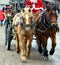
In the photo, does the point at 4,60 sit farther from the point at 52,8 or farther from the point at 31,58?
the point at 52,8

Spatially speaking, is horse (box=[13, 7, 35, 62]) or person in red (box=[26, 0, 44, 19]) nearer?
horse (box=[13, 7, 35, 62])

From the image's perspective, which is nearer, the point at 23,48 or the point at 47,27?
the point at 23,48

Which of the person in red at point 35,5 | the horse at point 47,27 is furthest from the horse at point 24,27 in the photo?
the person in red at point 35,5

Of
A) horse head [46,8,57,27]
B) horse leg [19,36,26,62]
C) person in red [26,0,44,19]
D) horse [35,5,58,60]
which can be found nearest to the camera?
horse head [46,8,57,27]

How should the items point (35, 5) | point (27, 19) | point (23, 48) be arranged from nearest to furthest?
point (27, 19), point (23, 48), point (35, 5)

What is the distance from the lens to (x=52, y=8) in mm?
10273

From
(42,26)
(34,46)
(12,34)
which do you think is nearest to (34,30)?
(42,26)

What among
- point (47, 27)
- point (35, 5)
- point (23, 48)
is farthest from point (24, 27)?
point (35, 5)

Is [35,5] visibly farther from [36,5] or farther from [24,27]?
[24,27]

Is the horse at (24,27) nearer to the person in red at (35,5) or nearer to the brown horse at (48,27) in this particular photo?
the brown horse at (48,27)

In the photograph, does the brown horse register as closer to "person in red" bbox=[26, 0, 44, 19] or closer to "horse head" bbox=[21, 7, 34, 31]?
"horse head" bbox=[21, 7, 34, 31]

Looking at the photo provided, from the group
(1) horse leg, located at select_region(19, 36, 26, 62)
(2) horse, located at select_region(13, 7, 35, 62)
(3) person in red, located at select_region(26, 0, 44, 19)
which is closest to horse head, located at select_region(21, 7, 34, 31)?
(2) horse, located at select_region(13, 7, 35, 62)

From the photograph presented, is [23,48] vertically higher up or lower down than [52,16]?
lower down

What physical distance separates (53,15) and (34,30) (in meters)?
0.85
